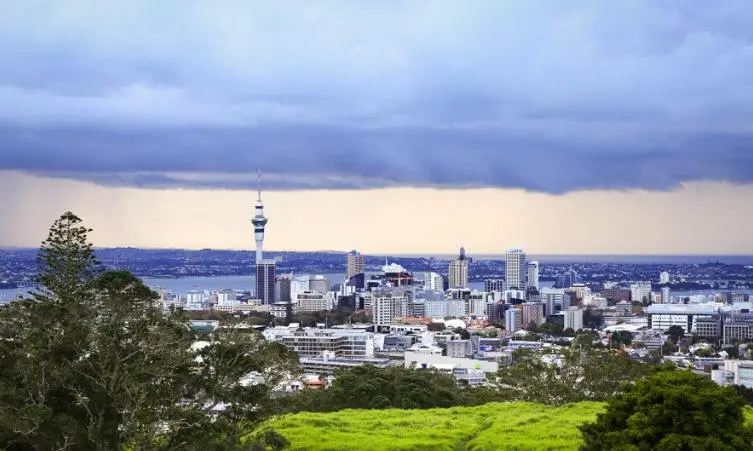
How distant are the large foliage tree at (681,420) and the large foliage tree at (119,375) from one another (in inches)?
203

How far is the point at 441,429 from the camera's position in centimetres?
1864

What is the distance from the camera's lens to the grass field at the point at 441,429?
16.8 metres

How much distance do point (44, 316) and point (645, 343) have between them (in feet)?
303

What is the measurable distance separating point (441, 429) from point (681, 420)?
23.0 feet

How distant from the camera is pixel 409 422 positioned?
19.6 meters

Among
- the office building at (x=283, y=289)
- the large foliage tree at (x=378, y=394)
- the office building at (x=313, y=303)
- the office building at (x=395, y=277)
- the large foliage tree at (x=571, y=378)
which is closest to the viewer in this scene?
the large foliage tree at (x=571, y=378)

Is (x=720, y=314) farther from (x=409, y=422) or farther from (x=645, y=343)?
(x=409, y=422)

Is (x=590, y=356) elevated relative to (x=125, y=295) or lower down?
lower down

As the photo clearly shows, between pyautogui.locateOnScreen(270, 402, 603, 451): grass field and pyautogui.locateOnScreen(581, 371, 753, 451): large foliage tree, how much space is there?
3.87 metres

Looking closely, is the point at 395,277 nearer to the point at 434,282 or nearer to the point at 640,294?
the point at 434,282

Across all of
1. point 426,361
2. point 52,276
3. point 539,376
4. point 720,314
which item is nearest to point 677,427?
point 52,276

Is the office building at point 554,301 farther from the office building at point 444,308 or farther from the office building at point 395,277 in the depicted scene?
the office building at point 395,277

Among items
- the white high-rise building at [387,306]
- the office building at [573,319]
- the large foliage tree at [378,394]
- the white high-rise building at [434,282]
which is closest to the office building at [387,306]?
the white high-rise building at [387,306]

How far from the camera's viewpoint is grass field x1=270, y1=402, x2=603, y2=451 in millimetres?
16828
